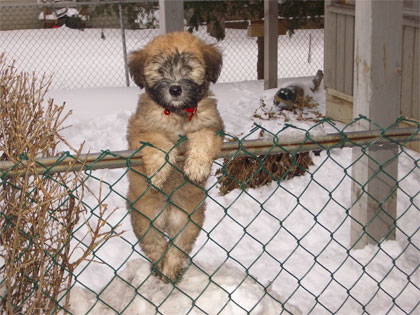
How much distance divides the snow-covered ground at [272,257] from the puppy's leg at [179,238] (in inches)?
3.4

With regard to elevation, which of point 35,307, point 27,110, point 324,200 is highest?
point 27,110

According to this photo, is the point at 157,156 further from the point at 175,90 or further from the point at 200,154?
the point at 175,90

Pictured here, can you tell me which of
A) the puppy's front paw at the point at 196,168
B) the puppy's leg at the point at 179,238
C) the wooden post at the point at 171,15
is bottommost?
the puppy's leg at the point at 179,238

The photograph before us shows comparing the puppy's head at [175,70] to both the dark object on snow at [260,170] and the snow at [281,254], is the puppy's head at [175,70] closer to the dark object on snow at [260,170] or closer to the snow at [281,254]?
the snow at [281,254]

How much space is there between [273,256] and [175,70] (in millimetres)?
2034

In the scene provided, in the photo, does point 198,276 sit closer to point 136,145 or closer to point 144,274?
point 144,274

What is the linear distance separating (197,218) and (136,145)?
2.00 ft

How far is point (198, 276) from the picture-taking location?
3725mm

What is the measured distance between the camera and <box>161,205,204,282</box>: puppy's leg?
372 cm

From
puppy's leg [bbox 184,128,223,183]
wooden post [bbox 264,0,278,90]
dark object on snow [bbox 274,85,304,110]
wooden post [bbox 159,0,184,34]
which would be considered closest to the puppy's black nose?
puppy's leg [bbox 184,128,223,183]

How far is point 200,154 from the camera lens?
3375mm

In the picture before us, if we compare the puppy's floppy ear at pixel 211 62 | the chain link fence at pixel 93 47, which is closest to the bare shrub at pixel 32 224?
the puppy's floppy ear at pixel 211 62

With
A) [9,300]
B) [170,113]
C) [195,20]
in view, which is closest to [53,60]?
[195,20]

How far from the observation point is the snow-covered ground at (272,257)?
3426 millimetres
